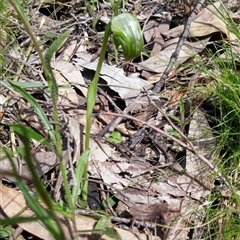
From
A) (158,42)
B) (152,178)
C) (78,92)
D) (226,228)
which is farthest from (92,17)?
(226,228)

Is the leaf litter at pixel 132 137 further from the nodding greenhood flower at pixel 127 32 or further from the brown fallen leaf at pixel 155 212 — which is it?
the nodding greenhood flower at pixel 127 32

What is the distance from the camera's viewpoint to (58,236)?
828 millimetres

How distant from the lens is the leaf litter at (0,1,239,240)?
1.77 metres

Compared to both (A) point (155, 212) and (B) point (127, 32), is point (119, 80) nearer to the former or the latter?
(A) point (155, 212)

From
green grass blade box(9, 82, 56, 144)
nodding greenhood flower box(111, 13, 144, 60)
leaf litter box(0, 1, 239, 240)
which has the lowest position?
leaf litter box(0, 1, 239, 240)

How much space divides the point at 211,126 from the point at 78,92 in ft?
1.86

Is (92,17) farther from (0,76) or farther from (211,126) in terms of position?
(211,126)

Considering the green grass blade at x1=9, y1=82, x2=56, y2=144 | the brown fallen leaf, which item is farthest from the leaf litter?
the green grass blade at x1=9, y1=82, x2=56, y2=144

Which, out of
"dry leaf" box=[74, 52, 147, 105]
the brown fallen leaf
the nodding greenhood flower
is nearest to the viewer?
the nodding greenhood flower

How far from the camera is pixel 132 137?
203 centimetres

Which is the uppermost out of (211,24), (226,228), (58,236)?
(58,236)

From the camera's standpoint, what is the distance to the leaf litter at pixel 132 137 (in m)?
1.77

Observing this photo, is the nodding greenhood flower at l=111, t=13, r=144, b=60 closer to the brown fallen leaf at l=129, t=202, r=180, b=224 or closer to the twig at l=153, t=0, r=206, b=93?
the brown fallen leaf at l=129, t=202, r=180, b=224

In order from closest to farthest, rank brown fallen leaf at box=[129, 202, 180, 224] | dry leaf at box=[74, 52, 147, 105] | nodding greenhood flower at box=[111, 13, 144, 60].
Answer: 1. nodding greenhood flower at box=[111, 13, 144, 60]
2. brown fallen leaf at box=[129, 202, 180, 224]
3. dry leaf at box=[74, 52, 147, 105]
